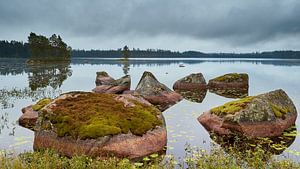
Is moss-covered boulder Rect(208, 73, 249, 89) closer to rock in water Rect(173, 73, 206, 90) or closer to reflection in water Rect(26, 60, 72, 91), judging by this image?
rock in water Rect(173, 73, 206, 90)

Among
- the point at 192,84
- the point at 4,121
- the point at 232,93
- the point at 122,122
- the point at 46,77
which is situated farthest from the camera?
the point at 46,77

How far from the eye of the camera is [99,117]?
1336cm

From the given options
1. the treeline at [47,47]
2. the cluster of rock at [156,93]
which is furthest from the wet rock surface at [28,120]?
the treeline at [47,47]

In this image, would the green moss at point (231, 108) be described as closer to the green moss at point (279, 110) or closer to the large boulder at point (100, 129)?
the green moss at point (279, 110)

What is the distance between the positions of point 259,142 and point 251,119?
1515 millimetres

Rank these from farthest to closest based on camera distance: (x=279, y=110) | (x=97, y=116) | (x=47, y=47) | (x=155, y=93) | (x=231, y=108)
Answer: (x=47, y=47) < (x=155, y=93) < (x=279, y=110) < (x=231, y=108) < (x=97, y=116)

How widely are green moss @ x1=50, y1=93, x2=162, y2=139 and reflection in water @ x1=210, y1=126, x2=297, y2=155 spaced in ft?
11.2

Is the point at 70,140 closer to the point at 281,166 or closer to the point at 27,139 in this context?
the point at 27,139

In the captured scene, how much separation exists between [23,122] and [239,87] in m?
30.5

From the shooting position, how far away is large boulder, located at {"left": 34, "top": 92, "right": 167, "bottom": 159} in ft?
38.8

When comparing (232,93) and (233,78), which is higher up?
(233,78)

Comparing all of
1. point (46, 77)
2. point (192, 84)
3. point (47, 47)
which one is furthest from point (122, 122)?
point (47, 47)

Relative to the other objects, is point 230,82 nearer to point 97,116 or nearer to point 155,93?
point 155,93

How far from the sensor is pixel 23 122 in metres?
17.4
